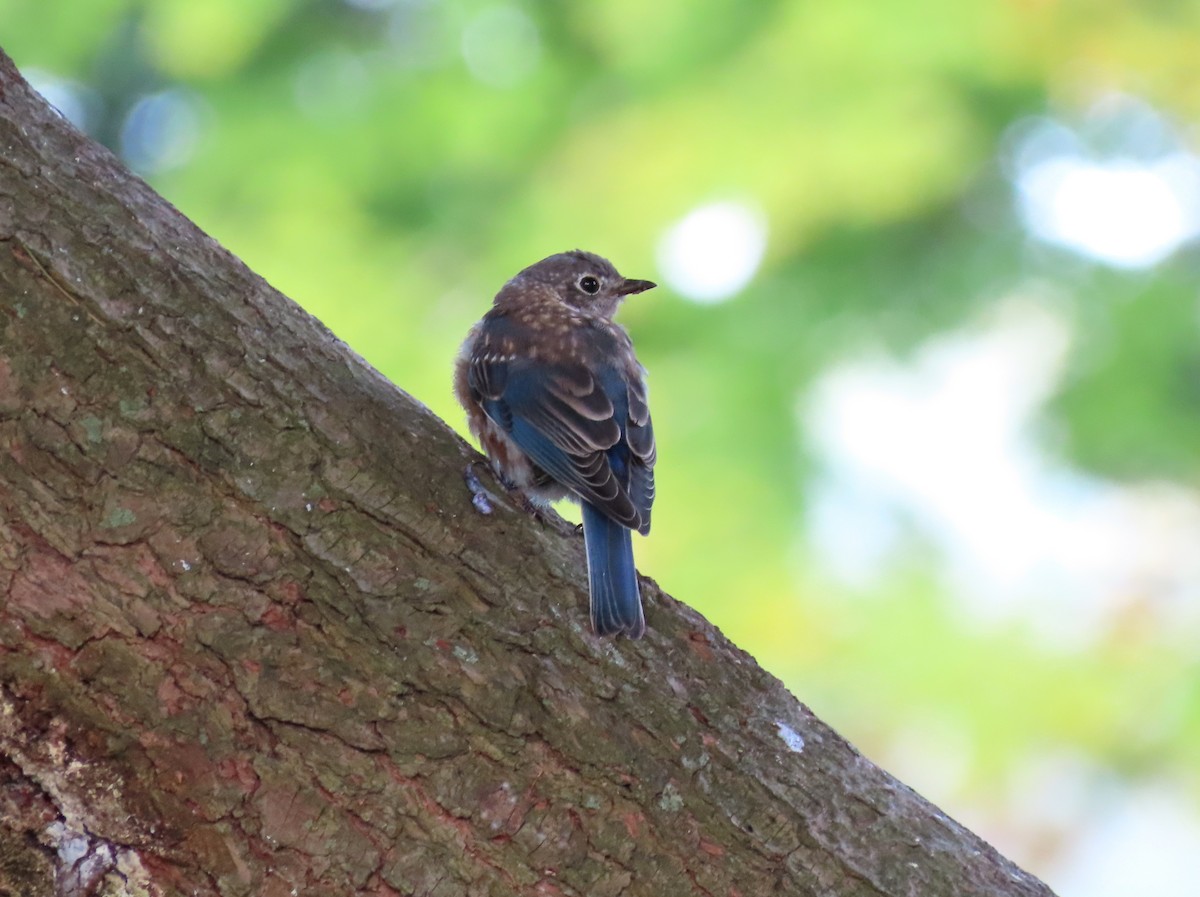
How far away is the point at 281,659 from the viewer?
205 centimetres

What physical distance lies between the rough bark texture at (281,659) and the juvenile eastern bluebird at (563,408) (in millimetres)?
555

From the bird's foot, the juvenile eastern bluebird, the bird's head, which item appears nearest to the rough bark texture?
the bird's foot

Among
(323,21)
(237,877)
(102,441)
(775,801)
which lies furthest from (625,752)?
(323,21)

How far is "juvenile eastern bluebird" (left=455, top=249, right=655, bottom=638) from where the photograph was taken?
3188mm

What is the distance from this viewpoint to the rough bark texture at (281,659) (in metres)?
1.98

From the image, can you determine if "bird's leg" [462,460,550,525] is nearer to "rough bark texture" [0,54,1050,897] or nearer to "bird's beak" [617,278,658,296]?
"rough bark texture" [0,54,1050,897]

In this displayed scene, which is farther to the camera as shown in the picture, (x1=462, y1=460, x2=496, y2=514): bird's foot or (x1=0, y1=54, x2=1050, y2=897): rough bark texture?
(x1=462, y1=460, x2=496, y2=514): bird's foot

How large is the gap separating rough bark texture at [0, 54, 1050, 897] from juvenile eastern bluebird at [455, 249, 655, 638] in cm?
55

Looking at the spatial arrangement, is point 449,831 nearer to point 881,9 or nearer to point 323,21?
point 881,9

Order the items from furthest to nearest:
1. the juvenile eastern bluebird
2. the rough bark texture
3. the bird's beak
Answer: the bird's beak < the juvenile eastern bluebird < the rough bark texture

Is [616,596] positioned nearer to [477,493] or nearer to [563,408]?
[477,493]

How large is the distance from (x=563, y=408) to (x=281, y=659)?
5.12 ft

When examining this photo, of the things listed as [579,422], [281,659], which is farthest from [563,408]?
[281,659]

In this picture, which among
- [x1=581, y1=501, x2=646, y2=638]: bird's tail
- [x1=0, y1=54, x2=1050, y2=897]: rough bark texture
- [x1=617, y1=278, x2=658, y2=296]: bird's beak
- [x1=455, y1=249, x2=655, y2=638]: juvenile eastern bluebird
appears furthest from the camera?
[x1=617, y1=278, x2=658, y2=296]: bird's beak
